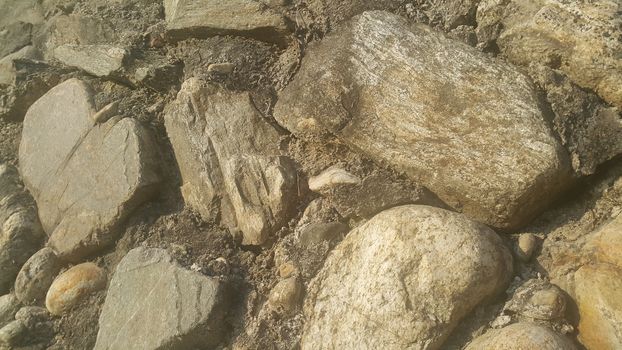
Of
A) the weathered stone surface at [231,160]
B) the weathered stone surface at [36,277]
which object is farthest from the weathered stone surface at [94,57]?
the weathered stone surface at [36,277]

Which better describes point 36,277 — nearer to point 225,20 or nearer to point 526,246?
point 225,20

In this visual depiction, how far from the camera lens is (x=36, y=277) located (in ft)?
8.54

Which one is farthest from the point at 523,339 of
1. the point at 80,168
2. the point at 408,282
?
the point at 80,168

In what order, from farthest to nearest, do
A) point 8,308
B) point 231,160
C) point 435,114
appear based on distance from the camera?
1. point 8,308
2. point 231,160
3. point 435,114

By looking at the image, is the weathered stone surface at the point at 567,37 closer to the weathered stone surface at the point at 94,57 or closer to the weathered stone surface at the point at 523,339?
the weathered stone surface at the point at 523,339

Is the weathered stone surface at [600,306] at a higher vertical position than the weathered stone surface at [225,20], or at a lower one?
lower

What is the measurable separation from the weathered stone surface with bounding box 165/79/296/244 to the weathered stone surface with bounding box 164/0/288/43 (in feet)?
0.97

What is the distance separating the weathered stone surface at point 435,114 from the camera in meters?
2.07

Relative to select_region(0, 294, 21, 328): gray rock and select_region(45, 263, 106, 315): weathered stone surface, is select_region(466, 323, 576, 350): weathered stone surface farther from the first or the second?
select_region(0, 294, 21, 328): gray rock

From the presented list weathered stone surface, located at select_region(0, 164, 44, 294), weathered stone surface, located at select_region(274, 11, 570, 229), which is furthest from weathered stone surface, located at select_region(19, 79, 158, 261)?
weathered stone surface, located at select_region(274, 11, 570, 229)

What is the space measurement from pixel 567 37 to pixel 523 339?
1.05 meters

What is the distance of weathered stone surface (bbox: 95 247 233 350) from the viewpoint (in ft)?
7.20

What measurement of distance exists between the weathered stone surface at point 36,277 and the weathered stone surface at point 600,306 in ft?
6.60

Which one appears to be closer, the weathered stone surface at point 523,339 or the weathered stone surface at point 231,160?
the weathered stone surface at point 523,339
